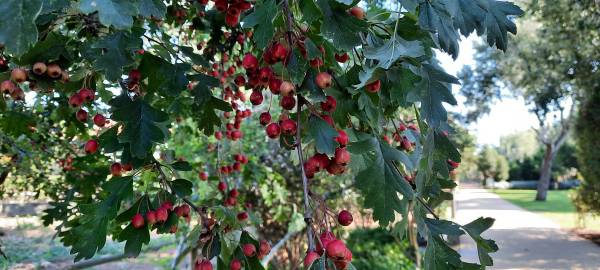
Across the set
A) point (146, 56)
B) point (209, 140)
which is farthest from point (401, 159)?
point (209, 140)

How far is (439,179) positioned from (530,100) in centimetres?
2037

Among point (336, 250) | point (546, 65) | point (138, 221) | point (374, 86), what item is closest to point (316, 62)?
point (374, 86)

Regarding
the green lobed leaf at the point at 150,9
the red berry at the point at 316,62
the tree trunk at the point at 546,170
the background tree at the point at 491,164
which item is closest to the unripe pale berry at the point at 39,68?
the green lobed leaf at the point at 150,9

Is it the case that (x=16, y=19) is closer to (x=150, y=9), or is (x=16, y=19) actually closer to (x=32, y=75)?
(x=150, y=9)

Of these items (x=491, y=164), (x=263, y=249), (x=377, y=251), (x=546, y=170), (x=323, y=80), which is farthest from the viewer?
(x=491, y=164)

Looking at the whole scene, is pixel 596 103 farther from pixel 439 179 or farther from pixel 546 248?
pixel 439 179

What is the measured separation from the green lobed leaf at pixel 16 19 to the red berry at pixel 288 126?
0.64m

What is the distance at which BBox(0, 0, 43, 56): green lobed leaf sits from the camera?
875 millimetres

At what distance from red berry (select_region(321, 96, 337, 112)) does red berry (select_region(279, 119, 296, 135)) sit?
0.10 meters

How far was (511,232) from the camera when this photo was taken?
11.9 meters

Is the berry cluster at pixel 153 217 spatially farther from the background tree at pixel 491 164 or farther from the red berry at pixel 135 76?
the background tree at pixel 491 164

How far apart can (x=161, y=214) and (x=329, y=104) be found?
661 mm

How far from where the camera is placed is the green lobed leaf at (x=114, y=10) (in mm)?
894

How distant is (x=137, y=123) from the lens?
1.38 meters
